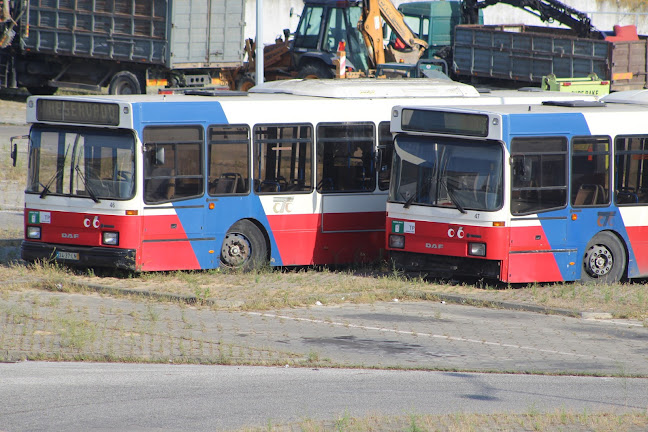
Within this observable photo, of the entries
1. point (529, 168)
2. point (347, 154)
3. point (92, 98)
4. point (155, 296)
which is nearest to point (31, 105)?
point (92, 98)

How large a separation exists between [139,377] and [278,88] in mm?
8732

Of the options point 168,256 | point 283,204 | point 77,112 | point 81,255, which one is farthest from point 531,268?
point 77,112

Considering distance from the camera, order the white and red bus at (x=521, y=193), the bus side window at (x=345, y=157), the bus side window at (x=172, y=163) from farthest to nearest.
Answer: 1. the bus side window at (x=345, y=157)
2. the white and red bus at (x=521, y=193)
3. the bus side window at (x=172, y=163)

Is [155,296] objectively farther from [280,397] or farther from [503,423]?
[503,423]

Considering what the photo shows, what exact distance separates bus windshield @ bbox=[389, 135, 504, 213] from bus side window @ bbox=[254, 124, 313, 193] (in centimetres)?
130

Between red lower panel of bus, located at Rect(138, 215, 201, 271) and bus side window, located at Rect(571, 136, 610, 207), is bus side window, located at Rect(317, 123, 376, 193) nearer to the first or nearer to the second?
red lower panel of bus, located at Rect(138, 215, 201, 271)

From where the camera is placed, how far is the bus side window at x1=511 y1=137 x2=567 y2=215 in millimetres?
14398

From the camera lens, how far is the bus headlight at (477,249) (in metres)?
A: 14.4

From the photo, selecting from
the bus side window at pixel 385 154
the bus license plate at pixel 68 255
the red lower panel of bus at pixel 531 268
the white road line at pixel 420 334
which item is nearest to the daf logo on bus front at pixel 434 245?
the red lower panel of bus at pixel 531 268

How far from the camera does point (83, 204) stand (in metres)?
14.2

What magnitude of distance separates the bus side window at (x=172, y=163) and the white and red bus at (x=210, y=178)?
1cm

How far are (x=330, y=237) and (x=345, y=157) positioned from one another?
46.8 inches

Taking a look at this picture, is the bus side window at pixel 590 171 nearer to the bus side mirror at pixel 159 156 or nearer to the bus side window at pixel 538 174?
the bus side window at pixel 538 174

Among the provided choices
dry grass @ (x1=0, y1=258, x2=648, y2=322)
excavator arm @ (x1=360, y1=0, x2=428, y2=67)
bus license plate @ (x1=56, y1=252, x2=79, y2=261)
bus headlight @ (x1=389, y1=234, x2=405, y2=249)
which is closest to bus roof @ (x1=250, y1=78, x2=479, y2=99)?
bus headlight @ (x1=389, y1=234, x2=405, y2=249)
